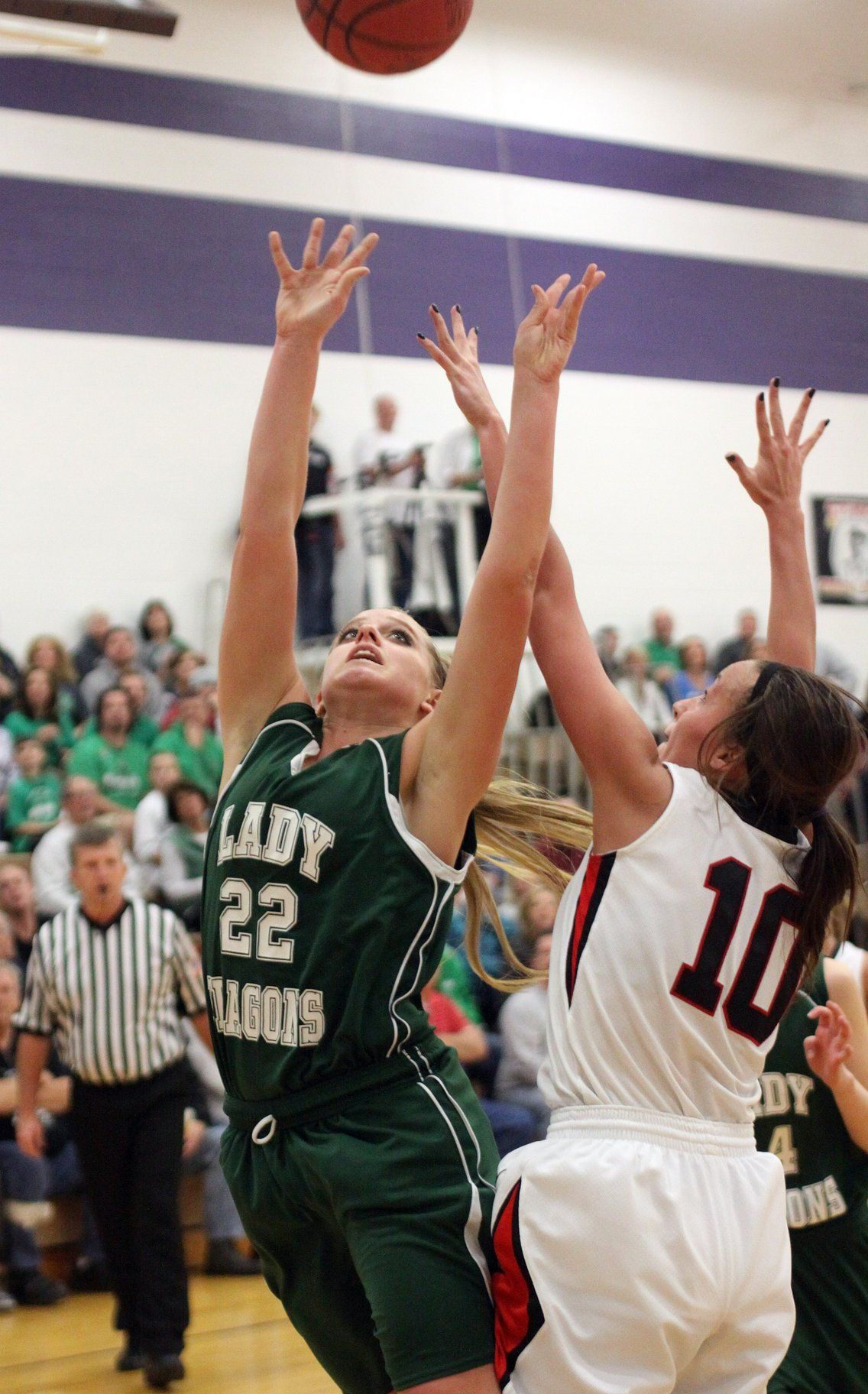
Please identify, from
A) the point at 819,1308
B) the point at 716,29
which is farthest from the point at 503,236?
the point at 819,1308

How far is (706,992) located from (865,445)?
1238cm

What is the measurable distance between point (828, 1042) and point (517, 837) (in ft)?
2.38

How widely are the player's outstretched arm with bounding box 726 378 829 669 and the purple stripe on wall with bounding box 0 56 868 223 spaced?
933 centimetres

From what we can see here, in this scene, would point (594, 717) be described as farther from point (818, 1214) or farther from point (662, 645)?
point (662, 645)

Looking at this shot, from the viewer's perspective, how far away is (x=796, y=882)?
7.28ft

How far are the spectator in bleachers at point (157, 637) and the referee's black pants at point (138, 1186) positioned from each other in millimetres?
4675

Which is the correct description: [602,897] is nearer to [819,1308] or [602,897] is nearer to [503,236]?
[819,1308]

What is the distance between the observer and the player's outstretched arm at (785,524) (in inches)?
109

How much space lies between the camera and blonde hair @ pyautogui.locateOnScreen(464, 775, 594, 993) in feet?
8.56

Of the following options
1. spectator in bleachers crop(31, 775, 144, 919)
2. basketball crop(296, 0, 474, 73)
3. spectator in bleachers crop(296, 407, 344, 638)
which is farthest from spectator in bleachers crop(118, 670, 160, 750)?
basketball crop(296, 0, 474, 73)

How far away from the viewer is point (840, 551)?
43.1ft

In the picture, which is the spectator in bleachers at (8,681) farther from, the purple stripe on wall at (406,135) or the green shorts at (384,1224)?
the green shorts at (384,1224)

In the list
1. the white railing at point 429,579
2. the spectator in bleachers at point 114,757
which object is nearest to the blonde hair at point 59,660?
the spectator in bleachers at point 114,757

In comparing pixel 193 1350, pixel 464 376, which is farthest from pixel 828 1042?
pixel 193 1350
